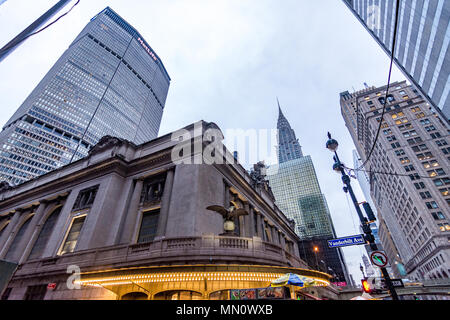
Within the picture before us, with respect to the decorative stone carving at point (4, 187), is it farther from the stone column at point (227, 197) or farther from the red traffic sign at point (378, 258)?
the red traffic sign at point (378, 258)

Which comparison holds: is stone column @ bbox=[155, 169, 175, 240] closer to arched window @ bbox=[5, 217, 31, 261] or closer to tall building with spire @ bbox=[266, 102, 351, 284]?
arched window @ bbox=[5, 217, 31, 261]

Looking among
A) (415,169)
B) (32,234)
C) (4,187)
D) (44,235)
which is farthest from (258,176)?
Answer: (415,169)

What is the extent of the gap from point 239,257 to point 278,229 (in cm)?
2547

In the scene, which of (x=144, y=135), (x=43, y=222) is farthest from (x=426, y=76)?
(x=144, y=135)

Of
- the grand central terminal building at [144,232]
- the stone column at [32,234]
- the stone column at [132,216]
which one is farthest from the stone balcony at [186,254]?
the stone column at [32,234]

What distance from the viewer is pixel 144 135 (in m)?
148

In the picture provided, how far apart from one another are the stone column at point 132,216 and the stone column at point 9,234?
1775 centimetres

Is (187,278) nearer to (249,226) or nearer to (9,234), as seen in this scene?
(249,226)

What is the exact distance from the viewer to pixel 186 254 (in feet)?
42.2

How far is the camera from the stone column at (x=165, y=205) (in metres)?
18.0

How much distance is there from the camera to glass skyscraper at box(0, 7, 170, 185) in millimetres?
88438

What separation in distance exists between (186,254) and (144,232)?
8.56 metres

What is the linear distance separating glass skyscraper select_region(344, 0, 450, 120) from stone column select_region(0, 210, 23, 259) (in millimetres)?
73969
